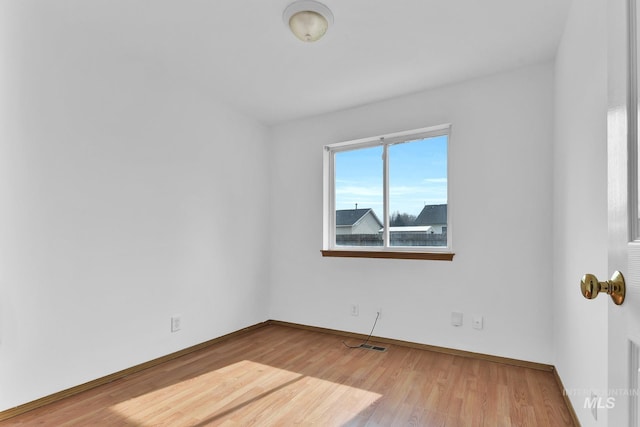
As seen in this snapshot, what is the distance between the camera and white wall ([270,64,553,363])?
2629 millimetres

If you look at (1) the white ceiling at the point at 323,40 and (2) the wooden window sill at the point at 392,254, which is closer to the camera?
(1) the white ceiling at the point at 323,40

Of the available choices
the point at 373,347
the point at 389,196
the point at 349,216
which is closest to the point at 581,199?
the point at 389,196

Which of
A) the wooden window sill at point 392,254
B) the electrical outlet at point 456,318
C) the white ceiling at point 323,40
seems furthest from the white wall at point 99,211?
the electrical outlet at point 456,318

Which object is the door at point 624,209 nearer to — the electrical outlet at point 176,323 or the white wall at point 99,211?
the white wall at point 99,211

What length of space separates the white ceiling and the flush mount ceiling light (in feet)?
0.18

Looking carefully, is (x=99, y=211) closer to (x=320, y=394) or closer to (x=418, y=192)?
(x=320, y=394)

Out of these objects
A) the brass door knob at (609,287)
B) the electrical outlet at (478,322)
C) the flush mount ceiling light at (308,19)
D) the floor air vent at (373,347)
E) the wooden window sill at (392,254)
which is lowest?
the floor air vent at (373,347)

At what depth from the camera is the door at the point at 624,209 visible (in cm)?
61

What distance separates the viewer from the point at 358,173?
3.68 metres

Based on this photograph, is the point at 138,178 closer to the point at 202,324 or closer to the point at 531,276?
the point at 202,324

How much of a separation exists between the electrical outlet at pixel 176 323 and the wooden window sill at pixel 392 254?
1537 mm

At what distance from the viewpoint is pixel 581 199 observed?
1.76 metres

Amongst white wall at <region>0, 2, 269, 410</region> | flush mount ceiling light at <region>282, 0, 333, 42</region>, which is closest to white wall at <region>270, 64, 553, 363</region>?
white wall at <region>0, 2, 269, 410</region>

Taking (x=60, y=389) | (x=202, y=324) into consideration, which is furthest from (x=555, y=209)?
(x=60, y=389)
